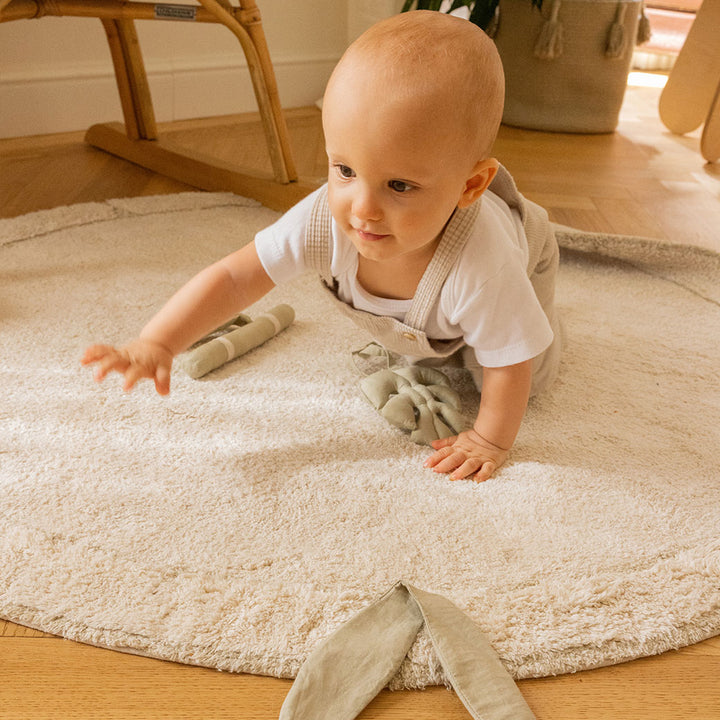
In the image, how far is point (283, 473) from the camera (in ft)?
2.45

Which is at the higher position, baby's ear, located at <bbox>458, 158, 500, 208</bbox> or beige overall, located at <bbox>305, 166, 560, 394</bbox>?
baby's ear, located at <bbox>458, 158, 500, 208</bbox>

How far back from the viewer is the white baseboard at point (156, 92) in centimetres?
173

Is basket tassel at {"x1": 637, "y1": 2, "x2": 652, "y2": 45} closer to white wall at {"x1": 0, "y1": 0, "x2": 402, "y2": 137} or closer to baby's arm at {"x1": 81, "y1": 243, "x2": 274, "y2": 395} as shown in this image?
white wall at {"x1": 0, "y1": 0, "x2": 402, "y2": 137}

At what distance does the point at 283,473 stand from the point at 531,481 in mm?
234

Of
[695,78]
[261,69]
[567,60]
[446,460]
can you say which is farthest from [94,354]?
[695,78]

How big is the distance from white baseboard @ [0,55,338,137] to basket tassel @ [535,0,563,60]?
57 centimetres

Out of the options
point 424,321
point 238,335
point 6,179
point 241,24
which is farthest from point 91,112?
point 424,321

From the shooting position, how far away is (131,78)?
5.08 feet

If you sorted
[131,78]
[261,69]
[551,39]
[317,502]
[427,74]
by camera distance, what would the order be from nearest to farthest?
[427,74] < [317,502] < [261,69] < [131,78] < [551,39]

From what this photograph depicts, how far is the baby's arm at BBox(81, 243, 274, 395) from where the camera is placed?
28.0 inches

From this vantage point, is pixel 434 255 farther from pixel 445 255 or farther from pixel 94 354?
pixel 94 354

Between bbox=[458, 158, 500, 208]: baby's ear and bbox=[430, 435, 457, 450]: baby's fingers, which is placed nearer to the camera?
bbox=[458, 158, 500, 208]: baby's ear

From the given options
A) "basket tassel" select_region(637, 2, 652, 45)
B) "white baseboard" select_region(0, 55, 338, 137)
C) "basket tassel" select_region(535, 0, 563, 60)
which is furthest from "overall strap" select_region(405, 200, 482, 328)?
"basket tassel" select_region(637, 2, 652, 45)

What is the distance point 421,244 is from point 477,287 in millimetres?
76
